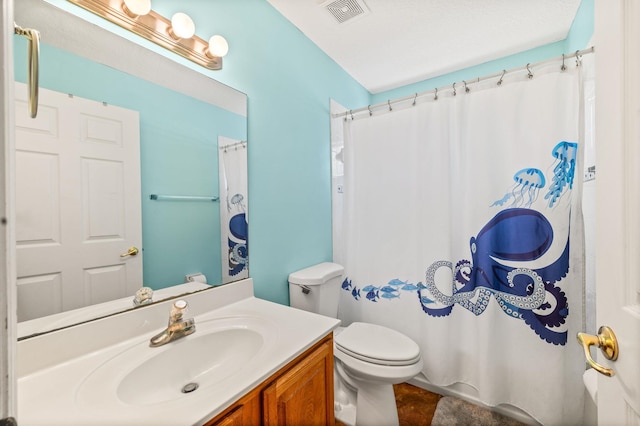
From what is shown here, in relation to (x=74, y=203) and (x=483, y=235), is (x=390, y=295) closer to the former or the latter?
(x=483, y=235)

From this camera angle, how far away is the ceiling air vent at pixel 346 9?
57.0 inches

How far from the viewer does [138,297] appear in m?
0.92

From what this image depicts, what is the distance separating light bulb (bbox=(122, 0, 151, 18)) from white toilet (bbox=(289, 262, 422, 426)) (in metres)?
1.33

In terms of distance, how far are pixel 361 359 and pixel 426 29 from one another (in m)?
2.03

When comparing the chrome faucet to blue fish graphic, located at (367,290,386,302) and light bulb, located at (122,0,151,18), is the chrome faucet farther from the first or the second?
blue fish graphic, located at (367,290,386,302)

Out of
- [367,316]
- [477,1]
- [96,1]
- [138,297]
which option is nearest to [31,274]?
[138,297]

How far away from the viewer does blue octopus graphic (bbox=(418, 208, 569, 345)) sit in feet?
4.20

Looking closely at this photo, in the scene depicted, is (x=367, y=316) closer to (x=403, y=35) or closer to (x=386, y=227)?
(x=386, y=227)

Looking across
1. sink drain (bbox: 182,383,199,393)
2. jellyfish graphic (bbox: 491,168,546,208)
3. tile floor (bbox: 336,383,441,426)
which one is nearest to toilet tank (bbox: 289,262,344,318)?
tile floor (bbox: 336,383,441,426)

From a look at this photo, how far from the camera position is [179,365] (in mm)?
851

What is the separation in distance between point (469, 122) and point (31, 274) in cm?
197

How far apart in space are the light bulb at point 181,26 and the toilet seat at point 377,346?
1586mm

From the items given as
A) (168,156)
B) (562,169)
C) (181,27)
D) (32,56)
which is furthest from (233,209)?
(562,169)

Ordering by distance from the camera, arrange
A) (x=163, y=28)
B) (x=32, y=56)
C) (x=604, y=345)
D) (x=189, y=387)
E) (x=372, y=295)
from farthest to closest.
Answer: (x=372, y=295) < (x=163, y=28) < (x=189, y=387) < (x=604, y=345) < (x=32, y=56)
